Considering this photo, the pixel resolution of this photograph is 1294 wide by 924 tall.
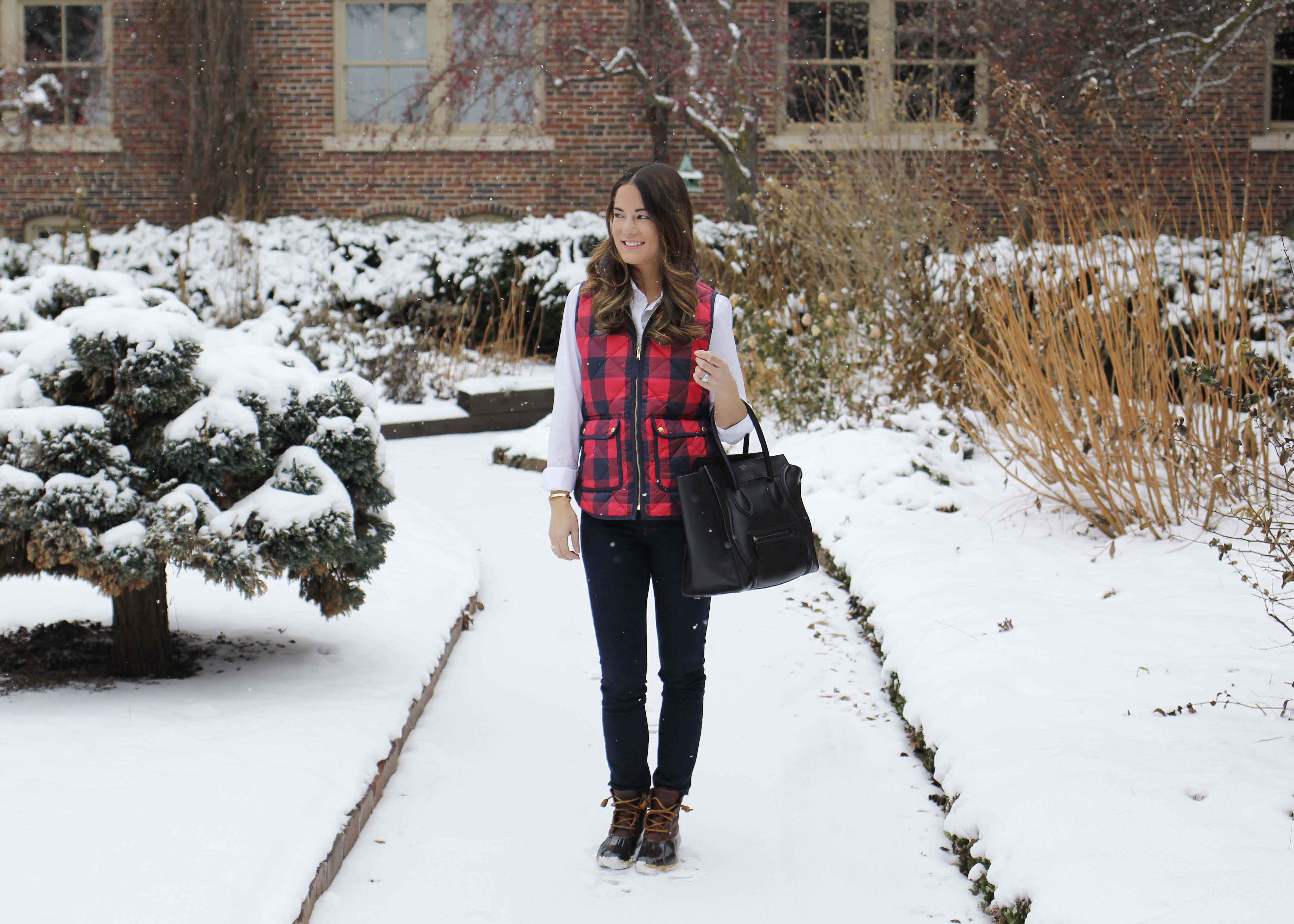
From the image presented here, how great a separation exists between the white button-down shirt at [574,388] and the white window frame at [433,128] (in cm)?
1192

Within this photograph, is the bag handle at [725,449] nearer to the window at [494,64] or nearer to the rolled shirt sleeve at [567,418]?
the rolled shirt sleeve at [567,418]

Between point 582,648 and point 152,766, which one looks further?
point 582,648

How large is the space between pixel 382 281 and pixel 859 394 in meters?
5.51

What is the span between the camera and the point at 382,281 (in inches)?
471

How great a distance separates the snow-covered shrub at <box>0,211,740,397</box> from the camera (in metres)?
11.1

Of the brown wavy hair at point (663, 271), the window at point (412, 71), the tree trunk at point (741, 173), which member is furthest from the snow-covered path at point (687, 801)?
the window at point (412, 71)

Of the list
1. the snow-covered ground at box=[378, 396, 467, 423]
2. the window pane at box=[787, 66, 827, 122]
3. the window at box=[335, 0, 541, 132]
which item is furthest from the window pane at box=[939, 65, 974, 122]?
the snow-covered ground at box=[378, 396, 467, 423]

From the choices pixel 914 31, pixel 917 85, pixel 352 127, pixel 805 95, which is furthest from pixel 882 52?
pixel 352 127

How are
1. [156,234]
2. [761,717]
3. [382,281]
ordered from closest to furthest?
[761,717] < [382,281] < [156,234]

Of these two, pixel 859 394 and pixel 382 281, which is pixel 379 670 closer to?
pixel 859 394

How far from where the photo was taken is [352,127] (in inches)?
580

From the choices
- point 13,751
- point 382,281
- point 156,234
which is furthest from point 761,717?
point 156,234

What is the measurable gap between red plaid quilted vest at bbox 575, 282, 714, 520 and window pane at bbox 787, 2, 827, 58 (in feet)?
38.4

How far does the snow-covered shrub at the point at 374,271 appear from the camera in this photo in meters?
11.1
